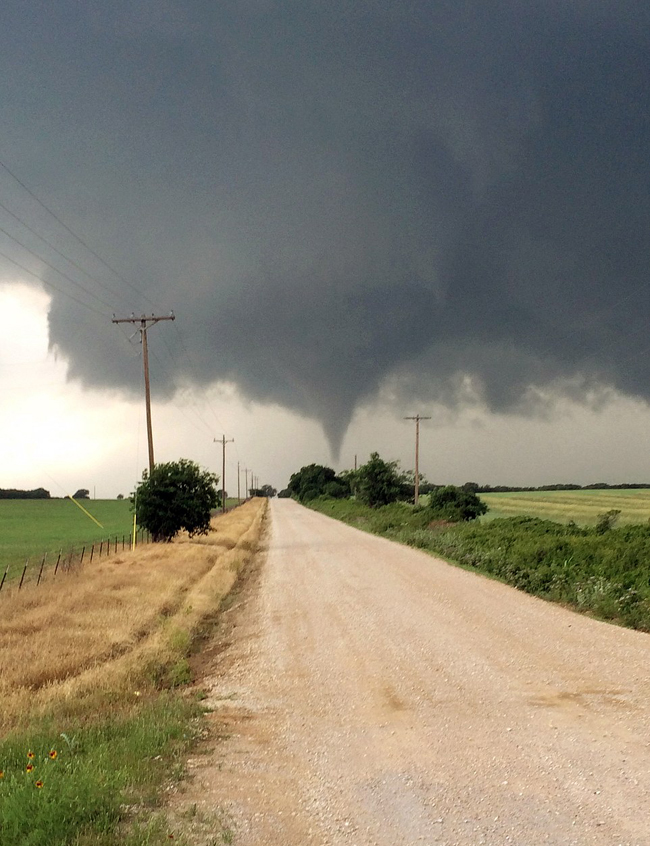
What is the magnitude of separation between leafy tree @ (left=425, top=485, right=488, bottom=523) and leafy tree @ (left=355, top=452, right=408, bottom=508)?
21.1 m

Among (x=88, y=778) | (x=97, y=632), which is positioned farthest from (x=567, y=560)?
(x=88, y=778)

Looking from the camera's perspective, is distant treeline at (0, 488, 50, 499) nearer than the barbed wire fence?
No

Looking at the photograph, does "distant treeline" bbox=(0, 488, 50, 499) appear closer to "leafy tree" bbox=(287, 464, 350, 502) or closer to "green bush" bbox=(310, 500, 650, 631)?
"leafy tree" bbox=(287, 464, 350, 502)

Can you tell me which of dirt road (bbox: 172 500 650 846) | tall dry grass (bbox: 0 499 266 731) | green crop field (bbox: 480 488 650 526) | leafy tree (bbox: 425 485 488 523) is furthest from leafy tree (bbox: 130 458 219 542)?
green crop field (bbox: 480 488 650 526)

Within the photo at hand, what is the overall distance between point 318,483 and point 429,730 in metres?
160

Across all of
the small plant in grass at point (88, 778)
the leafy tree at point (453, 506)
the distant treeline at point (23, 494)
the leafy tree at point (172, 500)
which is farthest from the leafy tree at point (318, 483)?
the small plant in grass at point (88, 778)

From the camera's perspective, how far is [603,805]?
17.0ft

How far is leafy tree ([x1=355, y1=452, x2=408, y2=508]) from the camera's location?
69125mm

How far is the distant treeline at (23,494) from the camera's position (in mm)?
149913

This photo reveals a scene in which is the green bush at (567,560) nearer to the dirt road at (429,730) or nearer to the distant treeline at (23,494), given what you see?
the dirt road at (429,730)

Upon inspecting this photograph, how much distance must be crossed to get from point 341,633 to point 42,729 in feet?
21.8

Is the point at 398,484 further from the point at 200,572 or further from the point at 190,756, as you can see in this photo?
the point at 190,756

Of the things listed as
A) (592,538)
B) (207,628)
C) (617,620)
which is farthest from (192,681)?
(592,538)

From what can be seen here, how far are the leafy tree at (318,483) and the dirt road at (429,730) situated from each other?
128m
